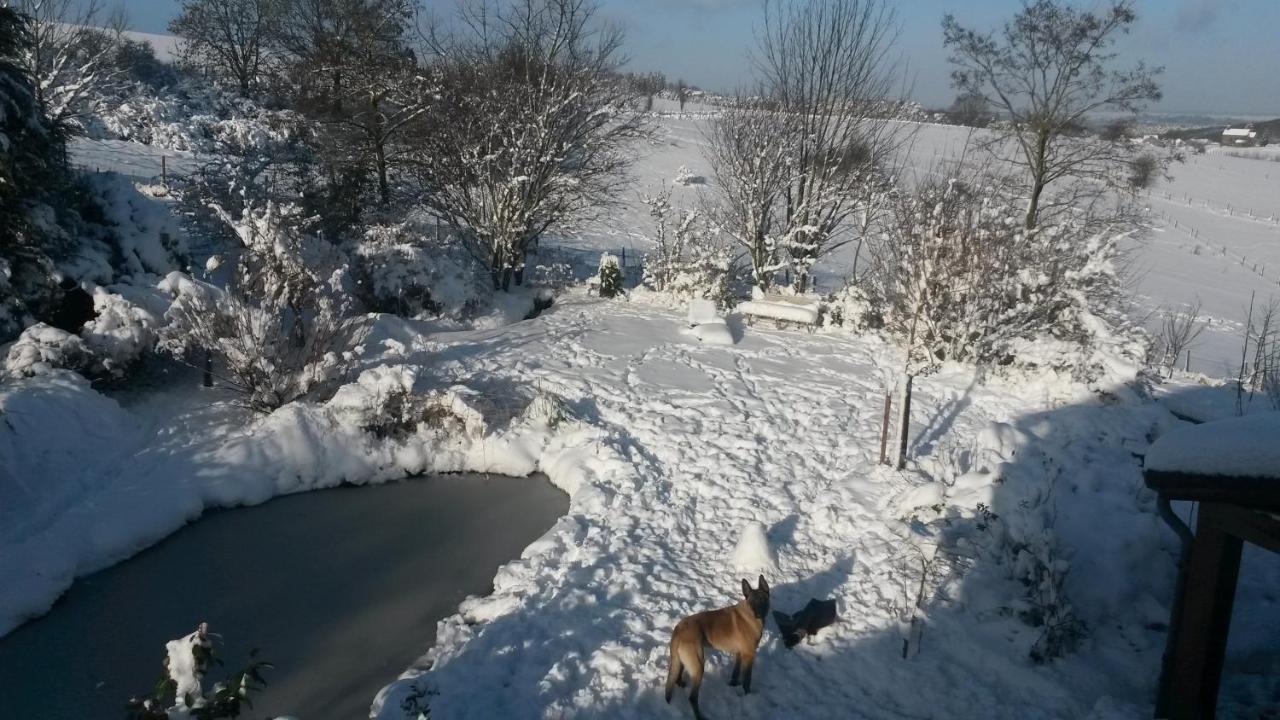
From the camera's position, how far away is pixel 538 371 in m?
10.6

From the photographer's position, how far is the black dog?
533 centimetres

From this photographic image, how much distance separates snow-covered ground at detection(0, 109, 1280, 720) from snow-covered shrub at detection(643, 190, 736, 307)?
11.6 ft

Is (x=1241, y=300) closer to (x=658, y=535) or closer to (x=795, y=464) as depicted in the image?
(x=795, y=464)

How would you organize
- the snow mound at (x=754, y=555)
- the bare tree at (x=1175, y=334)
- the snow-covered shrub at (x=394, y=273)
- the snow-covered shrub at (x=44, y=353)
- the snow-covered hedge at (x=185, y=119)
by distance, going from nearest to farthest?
the snow mound at (x=754, y=555), the snow-covered shrub at (x=44, y=353), the snow-covered shrub at (x=394, y=273), the bare tree at (x=1175, y=334), the snow-covered hedge at (x=185, y=119)

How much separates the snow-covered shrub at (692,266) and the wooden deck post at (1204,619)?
11.4 m

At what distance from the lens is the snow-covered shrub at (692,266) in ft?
48.4

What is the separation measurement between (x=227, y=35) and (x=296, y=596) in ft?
112

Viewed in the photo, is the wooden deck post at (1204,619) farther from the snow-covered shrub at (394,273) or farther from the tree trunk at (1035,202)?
the tree trunk at (1035,202)

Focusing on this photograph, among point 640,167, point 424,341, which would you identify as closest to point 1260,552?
point 424,341

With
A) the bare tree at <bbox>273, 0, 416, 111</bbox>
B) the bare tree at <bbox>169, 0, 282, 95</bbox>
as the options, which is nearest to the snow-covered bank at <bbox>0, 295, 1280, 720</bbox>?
the bare tree at <bbox>273, 0, 416, 111</bbox>

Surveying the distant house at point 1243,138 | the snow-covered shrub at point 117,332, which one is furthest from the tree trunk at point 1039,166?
the distant house at point 1243,138

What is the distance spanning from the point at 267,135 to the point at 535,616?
1725 cm

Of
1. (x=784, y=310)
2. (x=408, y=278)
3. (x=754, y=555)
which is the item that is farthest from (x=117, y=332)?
(x=784, y=310)

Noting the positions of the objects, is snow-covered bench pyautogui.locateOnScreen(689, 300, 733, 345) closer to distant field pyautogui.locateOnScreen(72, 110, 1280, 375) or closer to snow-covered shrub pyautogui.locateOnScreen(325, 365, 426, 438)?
snow-covered shrub pyautogui.locateOnScreen(325, 365, 426, 438)
